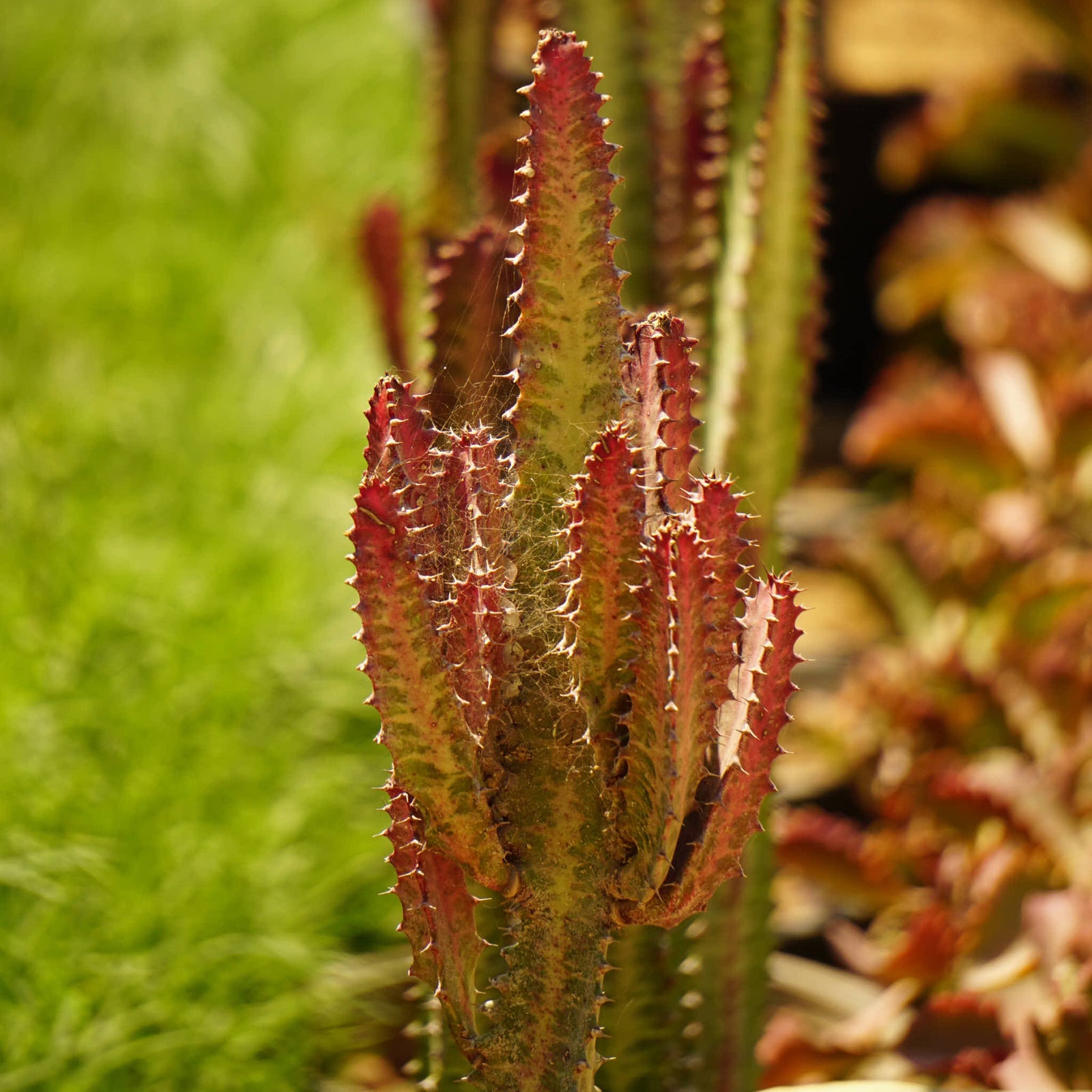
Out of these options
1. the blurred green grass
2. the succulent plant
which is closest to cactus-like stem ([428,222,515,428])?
the succulent plant

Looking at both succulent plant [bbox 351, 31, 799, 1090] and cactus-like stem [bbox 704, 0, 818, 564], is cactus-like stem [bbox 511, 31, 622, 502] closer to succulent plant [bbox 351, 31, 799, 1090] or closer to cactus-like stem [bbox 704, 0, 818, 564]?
succulent plant [bbox 351, 31, 799, 1090]

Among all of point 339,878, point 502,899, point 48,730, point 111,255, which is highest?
point 111,255

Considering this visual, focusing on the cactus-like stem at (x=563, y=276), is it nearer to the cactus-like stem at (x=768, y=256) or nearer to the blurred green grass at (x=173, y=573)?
the cactus-like stem at (x=768, y=256)

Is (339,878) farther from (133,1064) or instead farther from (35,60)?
(35,60)

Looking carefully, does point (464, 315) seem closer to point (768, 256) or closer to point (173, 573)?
point (768, 256)

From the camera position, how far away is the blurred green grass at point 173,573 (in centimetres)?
138

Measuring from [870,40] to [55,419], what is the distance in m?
3.26

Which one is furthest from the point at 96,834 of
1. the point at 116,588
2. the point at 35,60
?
the point at 35,60

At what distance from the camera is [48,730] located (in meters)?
1.53

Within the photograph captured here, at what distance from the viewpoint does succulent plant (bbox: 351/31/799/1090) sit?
660mm

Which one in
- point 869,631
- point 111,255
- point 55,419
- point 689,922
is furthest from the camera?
point 111,255

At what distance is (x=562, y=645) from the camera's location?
0.72m

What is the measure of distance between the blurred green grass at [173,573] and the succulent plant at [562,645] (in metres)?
0.73

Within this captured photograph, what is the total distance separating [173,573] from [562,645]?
1.36 m
